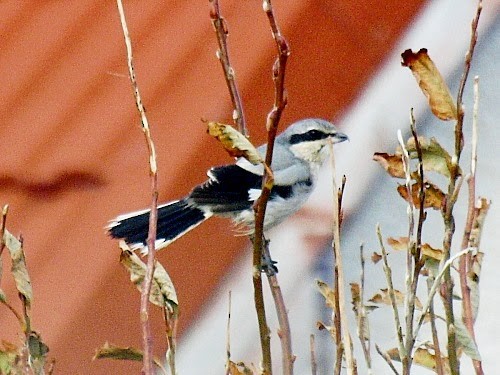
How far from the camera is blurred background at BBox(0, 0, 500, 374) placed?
66.0 inches

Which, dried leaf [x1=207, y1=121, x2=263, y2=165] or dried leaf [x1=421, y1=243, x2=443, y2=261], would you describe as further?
dried leaf [x1=421, y1=243, x2=443, y2=261]

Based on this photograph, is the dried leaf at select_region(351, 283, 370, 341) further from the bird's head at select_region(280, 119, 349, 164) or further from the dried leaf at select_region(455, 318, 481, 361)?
the bird's head at select_region(280, 119, 349, 164)

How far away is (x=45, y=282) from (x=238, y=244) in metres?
0.40

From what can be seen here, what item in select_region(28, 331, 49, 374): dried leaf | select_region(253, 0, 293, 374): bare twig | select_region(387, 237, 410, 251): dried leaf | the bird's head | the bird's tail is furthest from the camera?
the bird's head

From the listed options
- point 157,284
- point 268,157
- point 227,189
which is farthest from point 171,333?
point 227,189

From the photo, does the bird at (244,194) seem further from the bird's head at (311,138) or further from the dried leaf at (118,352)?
the dried leaf at (118,352)

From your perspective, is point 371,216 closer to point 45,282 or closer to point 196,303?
point 196,303

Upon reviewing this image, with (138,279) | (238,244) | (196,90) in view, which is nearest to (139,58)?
(196,90)

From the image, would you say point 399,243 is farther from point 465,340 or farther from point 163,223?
point 163,223

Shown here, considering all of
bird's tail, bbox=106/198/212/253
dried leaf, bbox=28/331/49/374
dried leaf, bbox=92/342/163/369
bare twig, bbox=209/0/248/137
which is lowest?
dried leaf, bbox=28/331/49/374

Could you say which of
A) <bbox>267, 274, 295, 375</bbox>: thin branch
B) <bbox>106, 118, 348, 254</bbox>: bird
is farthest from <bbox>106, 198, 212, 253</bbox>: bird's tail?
<bbox>267, 274, 295, 375</bbox>: thin branch

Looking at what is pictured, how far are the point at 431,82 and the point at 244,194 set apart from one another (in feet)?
4.01

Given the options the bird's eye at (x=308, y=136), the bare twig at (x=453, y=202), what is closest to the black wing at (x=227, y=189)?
the bird's eye at (x=308, y=136)

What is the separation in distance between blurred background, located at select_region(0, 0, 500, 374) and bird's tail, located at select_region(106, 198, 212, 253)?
4cm
